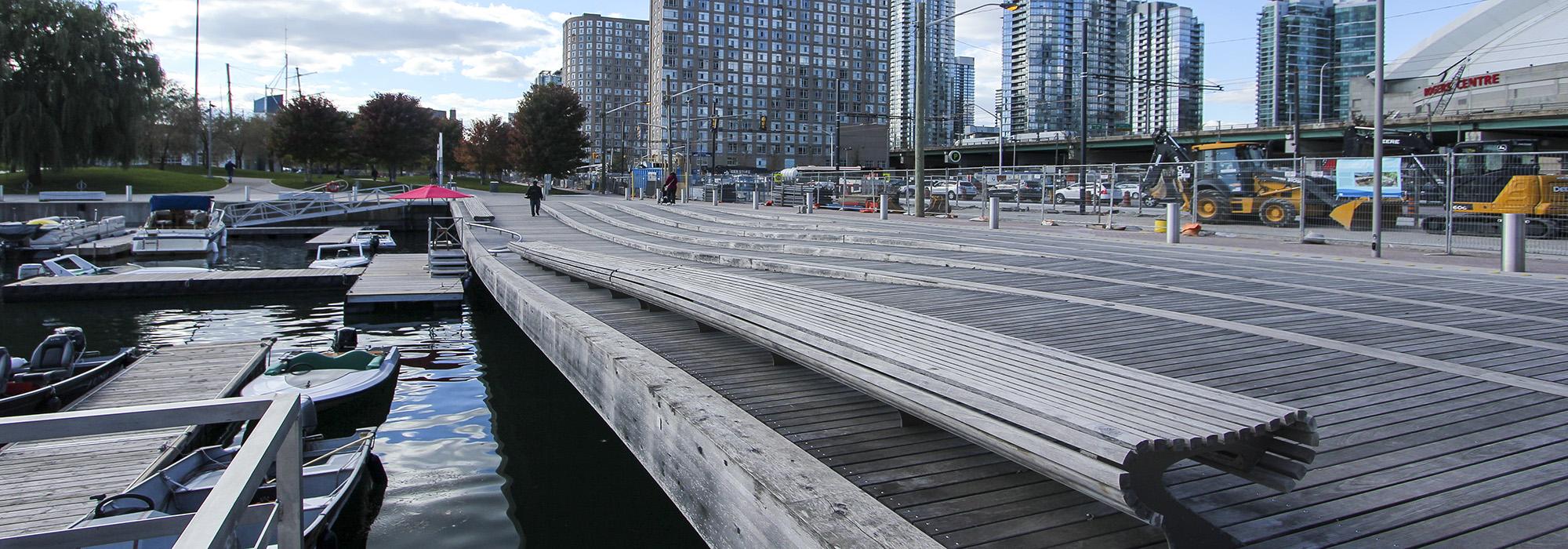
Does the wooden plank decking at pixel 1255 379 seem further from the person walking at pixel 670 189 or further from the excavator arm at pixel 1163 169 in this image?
the person walking at pixel 670 189

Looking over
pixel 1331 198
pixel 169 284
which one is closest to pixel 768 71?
pixel 169 284

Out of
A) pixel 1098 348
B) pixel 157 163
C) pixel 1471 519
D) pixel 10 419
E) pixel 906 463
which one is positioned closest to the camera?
pixel 10 419

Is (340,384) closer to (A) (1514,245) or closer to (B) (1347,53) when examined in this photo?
(A) (1514,245)

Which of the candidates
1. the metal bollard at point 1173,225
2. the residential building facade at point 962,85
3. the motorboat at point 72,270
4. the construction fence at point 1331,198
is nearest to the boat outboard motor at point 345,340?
the metal bollard at point 1173,225

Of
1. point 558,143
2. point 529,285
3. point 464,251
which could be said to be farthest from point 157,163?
point 529,285

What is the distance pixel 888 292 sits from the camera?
1042 centimetres

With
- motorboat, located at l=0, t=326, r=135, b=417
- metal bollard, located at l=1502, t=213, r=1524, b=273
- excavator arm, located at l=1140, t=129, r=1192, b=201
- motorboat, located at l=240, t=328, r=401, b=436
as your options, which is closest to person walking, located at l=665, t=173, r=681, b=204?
excavator arm, located at l=1140, t=129, r=1192, b=201

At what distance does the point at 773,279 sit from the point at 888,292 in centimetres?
175

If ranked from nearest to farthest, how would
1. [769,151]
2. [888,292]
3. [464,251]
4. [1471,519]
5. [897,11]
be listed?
[1471,519], [888,292], [464,251], [897,11], [769,151]

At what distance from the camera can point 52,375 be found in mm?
13586

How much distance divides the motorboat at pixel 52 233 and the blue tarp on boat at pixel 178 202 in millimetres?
2598

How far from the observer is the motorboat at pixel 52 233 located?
126 feet

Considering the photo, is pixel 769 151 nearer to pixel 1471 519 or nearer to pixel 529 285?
pixel 529 285

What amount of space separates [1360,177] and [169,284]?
30494 mm
